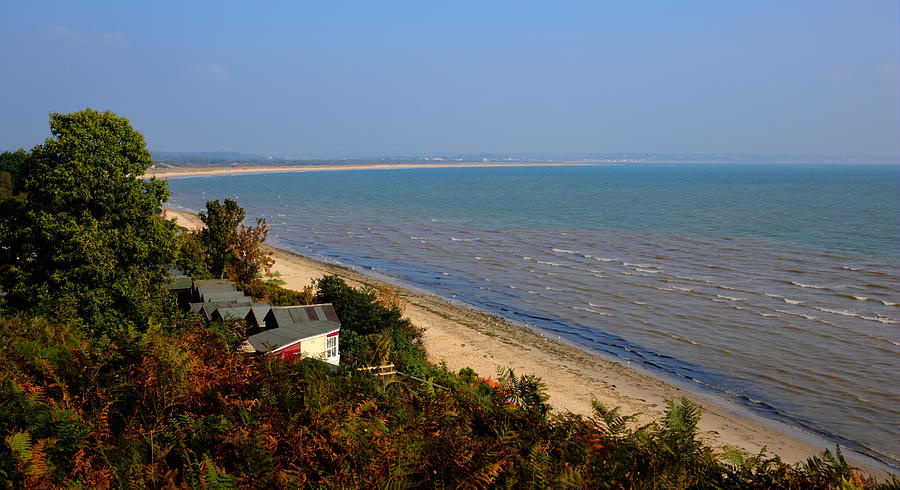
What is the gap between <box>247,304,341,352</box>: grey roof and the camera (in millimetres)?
18969

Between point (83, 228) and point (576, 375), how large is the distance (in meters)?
18.3

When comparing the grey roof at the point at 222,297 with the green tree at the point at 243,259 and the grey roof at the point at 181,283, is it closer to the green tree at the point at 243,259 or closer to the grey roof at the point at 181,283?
the grey roof at the point at 181,283

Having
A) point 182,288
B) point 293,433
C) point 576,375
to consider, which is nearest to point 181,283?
point 182,288

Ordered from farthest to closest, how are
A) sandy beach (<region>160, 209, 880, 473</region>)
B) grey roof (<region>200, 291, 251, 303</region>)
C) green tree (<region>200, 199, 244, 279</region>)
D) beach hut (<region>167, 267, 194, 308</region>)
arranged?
green tree (<region>200, 199, 244, 279</region>) < beach hut (<region>167, 267, 194, 308</region>) < grey roof (<region>200, 291, 251, 303</region>) < sandy beach (<region>160, 209, 880, 473</region>)

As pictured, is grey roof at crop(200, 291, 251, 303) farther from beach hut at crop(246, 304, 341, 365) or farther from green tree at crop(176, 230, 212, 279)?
green tree at crop(176, 230, 212, 279)

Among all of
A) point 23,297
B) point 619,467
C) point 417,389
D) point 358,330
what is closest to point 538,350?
point 358,330

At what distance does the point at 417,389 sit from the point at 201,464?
278 centimetres

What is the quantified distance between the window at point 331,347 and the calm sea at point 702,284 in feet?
43.1

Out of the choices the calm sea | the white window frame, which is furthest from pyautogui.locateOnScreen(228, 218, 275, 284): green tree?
the white window frame

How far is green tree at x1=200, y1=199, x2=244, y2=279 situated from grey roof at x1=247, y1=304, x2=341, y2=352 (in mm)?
12841

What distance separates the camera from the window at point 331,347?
793 inches

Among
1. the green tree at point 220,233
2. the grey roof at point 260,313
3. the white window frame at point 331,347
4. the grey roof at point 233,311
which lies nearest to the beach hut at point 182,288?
the green tree at point 220,233

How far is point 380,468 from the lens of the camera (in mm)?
4266

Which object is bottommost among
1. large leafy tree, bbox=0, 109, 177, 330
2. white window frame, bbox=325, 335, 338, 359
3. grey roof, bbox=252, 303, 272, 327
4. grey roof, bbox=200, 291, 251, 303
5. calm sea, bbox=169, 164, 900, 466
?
calm sea, bbox=169, 164, 900, 466
